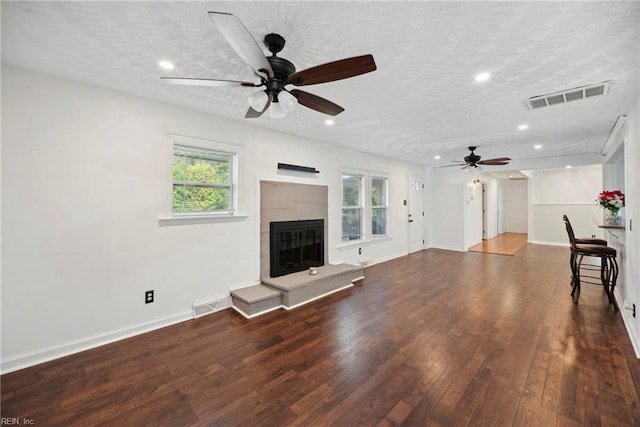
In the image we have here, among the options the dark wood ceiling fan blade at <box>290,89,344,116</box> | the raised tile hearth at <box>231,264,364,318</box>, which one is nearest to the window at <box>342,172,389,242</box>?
the raised tile hearth at <box>231,264,364,318</box>

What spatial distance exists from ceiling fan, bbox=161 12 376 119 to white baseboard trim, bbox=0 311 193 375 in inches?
100

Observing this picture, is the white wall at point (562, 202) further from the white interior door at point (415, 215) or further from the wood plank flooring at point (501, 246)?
the white interior door at point (415, 215)

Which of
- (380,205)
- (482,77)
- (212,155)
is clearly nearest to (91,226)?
(212,155)

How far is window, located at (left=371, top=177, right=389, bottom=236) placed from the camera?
6.16 meters

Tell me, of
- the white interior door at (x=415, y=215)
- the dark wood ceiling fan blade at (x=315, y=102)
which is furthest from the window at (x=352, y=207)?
the dark wood ceiling fan blade at (x=315, y=102)

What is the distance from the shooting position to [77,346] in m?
2.46

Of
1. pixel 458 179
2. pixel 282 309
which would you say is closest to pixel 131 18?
pixel 282 309

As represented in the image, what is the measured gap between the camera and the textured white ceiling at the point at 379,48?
1.57m

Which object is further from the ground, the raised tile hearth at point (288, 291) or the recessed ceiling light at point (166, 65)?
the recessed ceiling light at point (166, 65)

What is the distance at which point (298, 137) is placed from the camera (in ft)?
14.3

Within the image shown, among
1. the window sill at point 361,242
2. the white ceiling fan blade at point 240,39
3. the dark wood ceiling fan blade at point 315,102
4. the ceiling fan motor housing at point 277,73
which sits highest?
the ceiling fan motor housing at point 277,73

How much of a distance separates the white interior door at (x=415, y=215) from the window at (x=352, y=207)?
6.80ft

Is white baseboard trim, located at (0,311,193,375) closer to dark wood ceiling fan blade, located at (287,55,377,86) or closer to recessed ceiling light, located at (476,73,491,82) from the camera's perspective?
dark wood ceiling fan blade, located at (287,55,377,86)

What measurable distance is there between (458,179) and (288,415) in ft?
24.9
